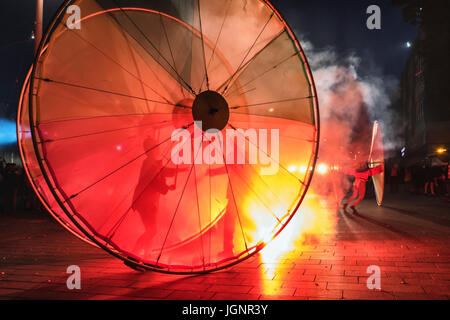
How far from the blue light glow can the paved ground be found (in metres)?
15.3

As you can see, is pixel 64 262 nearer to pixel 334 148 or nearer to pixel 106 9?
pixel 106 9

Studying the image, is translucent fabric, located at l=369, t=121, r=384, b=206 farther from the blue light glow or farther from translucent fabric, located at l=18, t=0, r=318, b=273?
the blue light glow

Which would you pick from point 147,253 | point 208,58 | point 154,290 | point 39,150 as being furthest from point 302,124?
point 39,150

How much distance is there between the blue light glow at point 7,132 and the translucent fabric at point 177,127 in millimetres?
18358

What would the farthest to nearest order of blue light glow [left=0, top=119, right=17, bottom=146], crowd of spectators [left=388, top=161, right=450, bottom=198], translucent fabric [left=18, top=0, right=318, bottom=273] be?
blue light glow [left=0, top=119, right=17, bottom=146] < crowd of spectators [left=388, top=161, right=450, bottom=198] < translucent fabric [left=18, top=0, right=318, bottom=273]

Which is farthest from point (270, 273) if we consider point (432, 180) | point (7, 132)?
point (7, 132)

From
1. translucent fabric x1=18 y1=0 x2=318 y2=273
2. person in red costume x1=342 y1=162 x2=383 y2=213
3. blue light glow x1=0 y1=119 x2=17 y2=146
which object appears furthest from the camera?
blue light glow x1=0 y1=119 x2=17 y2=146

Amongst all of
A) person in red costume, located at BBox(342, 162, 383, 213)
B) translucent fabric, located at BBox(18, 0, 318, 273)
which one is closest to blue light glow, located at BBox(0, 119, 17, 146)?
person in red costume, located at BBox(342, 162, 383, 213)

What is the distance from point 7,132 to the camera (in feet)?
62.3

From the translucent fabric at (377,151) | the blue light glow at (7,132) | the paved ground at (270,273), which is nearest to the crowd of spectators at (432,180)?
the translucent fabric at (377,151)

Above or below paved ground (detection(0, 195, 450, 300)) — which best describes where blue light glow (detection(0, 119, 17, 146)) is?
above

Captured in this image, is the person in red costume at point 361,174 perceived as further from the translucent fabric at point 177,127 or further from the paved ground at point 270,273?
the translucent fabric at point 177,127

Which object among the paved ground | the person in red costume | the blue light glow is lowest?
the paved ground

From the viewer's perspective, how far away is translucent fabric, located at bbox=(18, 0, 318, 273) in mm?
3020
